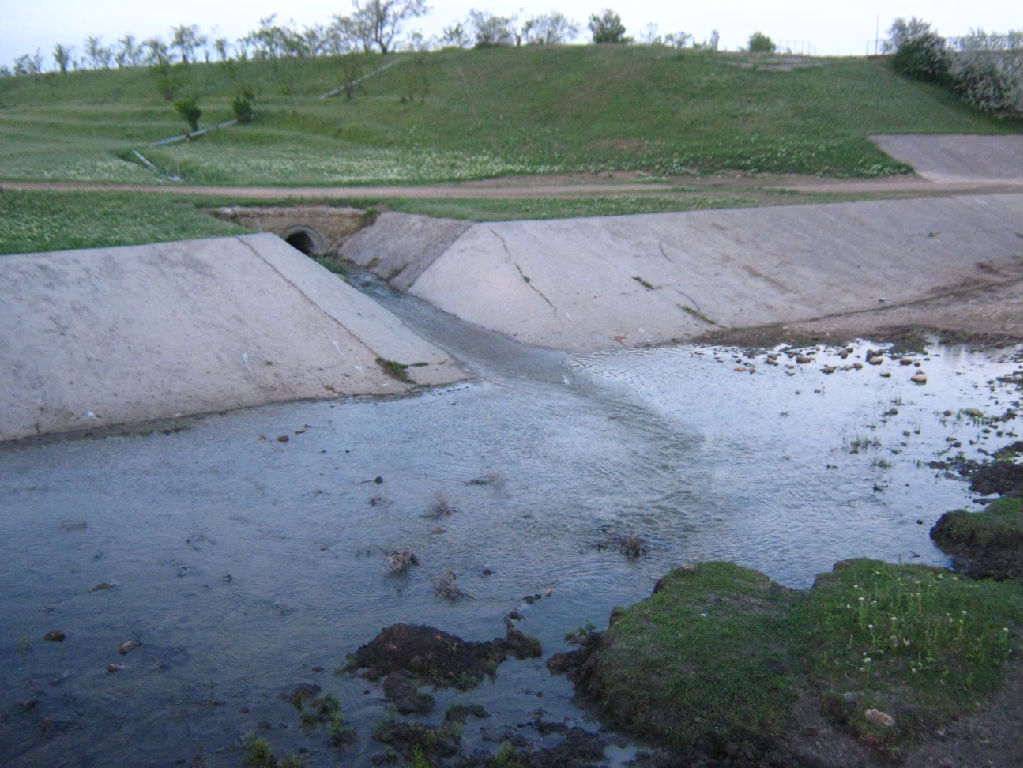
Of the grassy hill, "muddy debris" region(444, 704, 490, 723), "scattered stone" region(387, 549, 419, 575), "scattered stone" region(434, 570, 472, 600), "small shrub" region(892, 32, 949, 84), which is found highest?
"small shrub" region(892, 32, 949, 84)

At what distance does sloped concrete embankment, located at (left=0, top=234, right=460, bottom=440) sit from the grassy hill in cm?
257

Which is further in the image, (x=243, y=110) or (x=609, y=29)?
(x=609, y=29)

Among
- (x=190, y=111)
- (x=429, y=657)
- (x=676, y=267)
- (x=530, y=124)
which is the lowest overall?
(x=429, y=657)

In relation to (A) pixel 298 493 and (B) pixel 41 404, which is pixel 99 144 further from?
(A) pixel 298 493

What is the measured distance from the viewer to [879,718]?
6.41 metres

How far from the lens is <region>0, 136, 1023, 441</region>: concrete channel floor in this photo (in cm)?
1461

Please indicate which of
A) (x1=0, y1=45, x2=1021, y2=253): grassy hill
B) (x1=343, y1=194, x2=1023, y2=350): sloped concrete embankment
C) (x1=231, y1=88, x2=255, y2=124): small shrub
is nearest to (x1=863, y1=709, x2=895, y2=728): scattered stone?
(x1=343, y1=194, x2=1023, y2=350): sloped concrete embankment

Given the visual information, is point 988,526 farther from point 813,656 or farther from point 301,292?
point 301,292

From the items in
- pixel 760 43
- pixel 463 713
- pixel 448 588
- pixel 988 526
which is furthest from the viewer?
pixel 760 43

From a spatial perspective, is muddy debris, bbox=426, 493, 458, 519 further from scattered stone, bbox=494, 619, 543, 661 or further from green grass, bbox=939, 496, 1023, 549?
green grass, bbox=939, 496, 1023, 549

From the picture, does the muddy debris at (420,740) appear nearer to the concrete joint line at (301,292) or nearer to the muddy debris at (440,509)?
the muddy debris at (440,509)

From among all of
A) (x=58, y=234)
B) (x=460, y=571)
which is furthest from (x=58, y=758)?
(x=58, y=234)

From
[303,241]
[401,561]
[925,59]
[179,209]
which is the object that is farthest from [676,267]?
[925,59]

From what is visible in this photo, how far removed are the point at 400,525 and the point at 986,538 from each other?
20.1 ft
